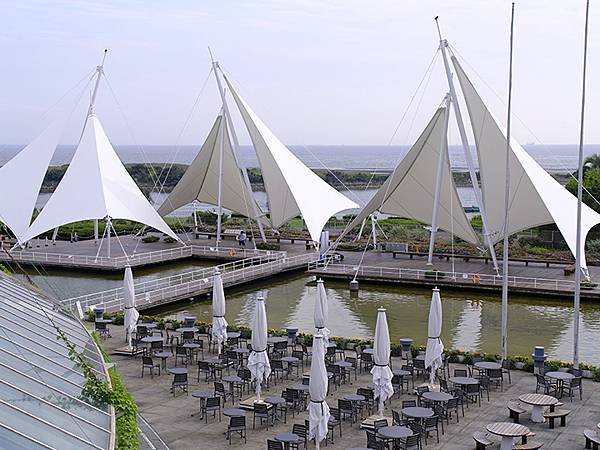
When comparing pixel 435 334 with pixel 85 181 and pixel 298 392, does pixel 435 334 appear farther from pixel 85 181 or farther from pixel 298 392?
Answer: pixel 85 181

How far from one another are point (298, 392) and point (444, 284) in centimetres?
1760

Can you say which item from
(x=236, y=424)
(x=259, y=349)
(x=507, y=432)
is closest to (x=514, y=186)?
(x=259, y=349)

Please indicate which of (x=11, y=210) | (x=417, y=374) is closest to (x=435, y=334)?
(x=417, y=374)

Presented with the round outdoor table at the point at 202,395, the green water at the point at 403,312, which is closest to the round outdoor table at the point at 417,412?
the round outdoor table at the point at 202,395

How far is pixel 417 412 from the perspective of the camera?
14859mm

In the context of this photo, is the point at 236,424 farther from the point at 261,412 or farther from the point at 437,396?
the point at 437,396

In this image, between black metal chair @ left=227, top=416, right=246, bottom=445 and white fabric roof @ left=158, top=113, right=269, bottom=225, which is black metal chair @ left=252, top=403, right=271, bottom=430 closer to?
black metal chair @ left=227, top=416, right=246, bottom=445

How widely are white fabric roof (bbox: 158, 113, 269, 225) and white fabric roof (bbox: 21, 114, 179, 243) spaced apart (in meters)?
7.37

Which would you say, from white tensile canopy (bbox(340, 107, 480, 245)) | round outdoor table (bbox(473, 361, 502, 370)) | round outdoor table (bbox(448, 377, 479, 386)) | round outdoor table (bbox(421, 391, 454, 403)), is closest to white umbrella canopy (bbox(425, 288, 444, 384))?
round outdoor table (bbox(448, 377, 479, 386))

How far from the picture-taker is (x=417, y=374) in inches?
753

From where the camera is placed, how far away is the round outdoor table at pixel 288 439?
45.1 feet

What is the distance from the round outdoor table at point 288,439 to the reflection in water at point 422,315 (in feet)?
35.4

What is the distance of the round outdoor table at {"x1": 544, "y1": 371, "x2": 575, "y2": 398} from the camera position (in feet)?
56.9

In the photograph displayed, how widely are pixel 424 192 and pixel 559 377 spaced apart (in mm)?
22103
